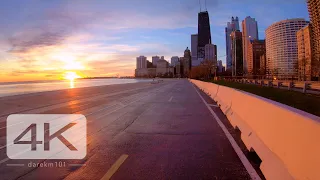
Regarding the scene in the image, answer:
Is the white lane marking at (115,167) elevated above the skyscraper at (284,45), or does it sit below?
below

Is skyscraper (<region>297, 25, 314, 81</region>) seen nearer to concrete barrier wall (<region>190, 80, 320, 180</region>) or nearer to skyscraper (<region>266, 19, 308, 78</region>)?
skyscraper (<region>266, 19, 308, 78</region>)

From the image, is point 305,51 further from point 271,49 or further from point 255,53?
point 255,53

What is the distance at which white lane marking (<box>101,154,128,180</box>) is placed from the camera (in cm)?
453

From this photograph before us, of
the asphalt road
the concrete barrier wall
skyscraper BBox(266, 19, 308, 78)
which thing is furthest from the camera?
skyscraper BBox(266, 19, 308, 78)

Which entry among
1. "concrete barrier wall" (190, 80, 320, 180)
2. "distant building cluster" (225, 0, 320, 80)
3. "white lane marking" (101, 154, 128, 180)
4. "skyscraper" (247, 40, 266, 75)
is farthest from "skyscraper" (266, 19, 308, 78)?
"white lane marking" (101, 154, 128, 180)

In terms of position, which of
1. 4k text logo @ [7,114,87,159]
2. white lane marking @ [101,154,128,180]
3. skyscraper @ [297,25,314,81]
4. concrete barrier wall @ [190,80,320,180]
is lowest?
white lane marking @ [101,154,128,180]

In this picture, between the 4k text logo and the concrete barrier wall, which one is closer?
the concrete barrier wall

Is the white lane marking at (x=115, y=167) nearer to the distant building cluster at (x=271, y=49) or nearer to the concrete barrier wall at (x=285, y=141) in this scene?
the concrete barrier wall at (x=285, y=141)

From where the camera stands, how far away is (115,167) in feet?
16.3

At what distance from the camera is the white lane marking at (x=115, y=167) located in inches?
178

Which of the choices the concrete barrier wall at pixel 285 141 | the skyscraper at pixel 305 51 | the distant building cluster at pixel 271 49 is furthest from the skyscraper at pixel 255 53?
the concrete barrier wall at pixel 285 141

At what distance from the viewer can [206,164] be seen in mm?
5160

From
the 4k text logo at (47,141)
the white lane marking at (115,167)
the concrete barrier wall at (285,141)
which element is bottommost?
the white lane marking at (115,167)

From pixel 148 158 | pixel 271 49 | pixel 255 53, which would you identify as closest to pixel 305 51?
pixel 271 49
